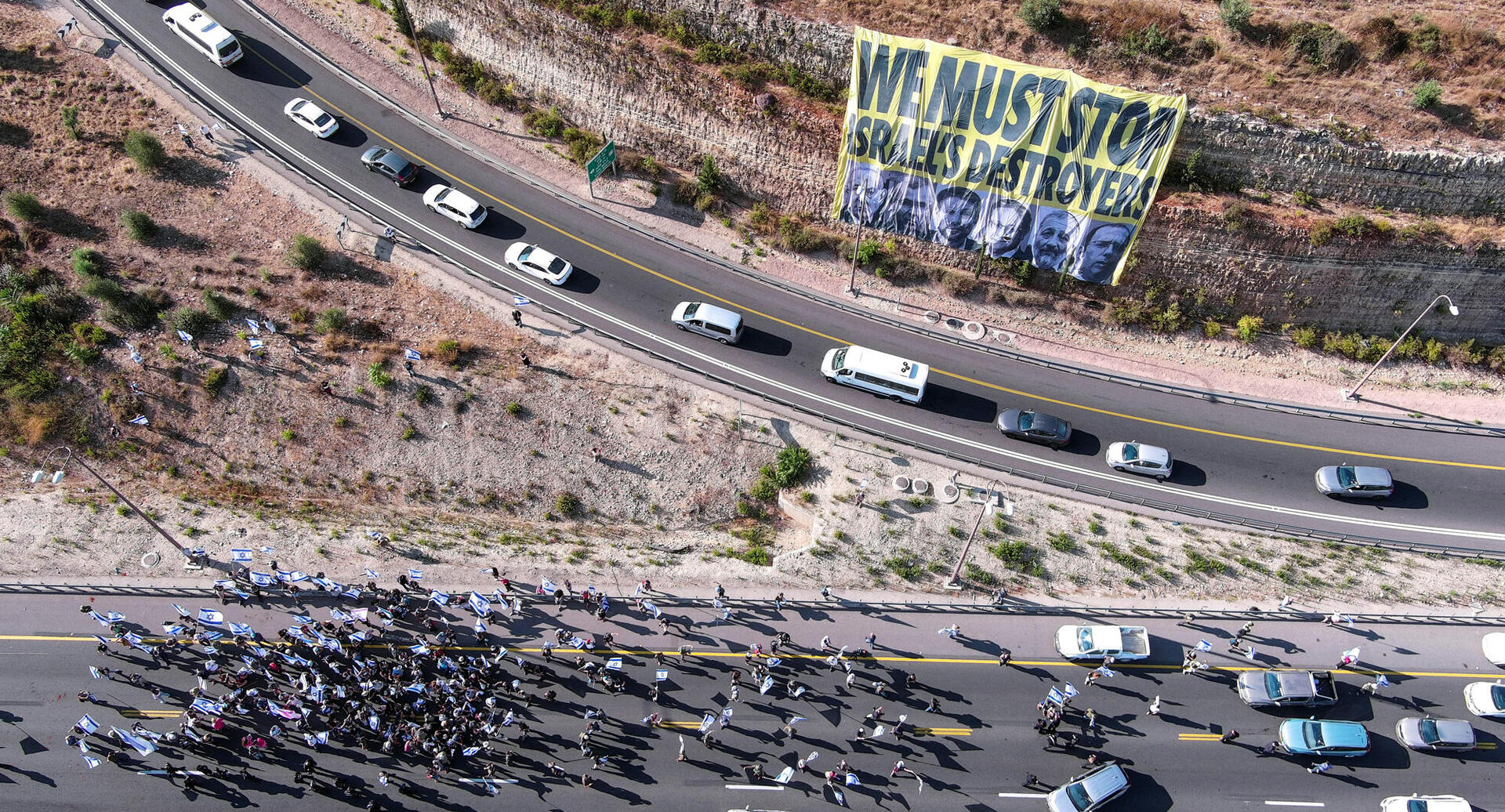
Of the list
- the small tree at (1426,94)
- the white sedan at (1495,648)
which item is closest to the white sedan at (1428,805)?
the white sedan at (1495,648)

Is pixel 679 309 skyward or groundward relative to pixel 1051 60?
groundward

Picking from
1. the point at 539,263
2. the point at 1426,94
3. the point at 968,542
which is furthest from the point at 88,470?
the point at 1426,94

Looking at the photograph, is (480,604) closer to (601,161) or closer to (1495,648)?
(601,161)

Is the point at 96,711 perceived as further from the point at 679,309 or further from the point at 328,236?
the point at 679,309

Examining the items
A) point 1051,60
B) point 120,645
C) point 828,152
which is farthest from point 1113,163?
point 120,645

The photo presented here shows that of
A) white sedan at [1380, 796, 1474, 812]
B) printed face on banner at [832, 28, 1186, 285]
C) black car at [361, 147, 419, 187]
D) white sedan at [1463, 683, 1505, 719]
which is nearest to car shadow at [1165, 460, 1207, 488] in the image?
printed face on banner at [832, 28, 1186, 285]

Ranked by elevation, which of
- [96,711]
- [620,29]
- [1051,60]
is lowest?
[96,711]
